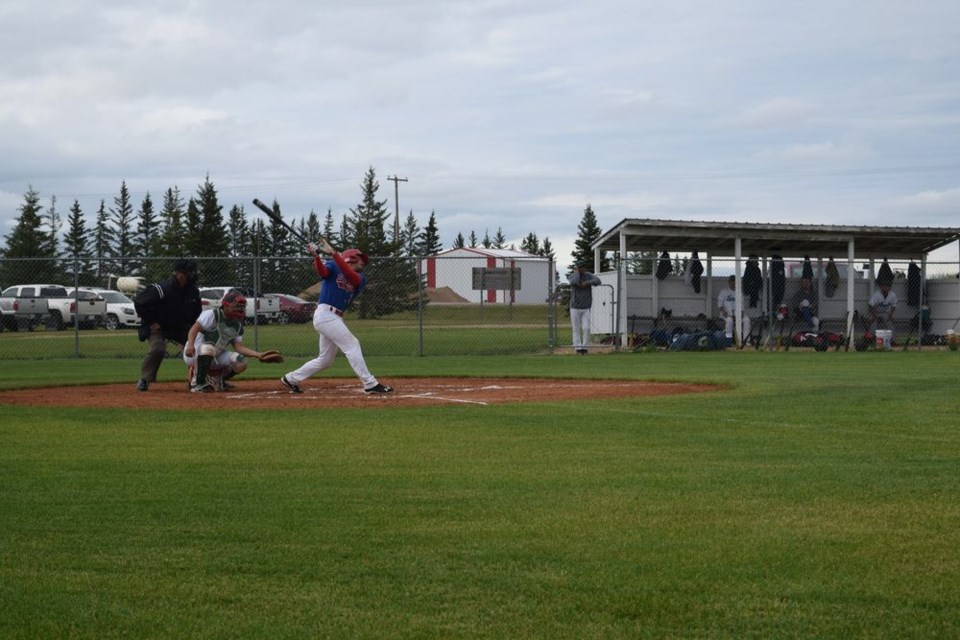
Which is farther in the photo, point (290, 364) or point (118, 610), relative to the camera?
point (290, 364)

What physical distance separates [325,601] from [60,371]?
18.7m

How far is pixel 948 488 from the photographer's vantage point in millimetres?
7922

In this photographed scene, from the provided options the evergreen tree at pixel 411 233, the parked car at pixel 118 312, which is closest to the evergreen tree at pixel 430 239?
the evergreen tree at pixel 411 233

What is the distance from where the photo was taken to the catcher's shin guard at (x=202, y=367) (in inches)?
675

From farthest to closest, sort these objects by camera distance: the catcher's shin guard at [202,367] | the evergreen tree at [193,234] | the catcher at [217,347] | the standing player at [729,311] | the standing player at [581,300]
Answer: the evergreen tree at [193,234], the standing player at [729,311], the standing player at [581,300], the catcher's shin guard at [202,367], the catcher at [217,347]

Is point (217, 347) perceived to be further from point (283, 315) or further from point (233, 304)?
point (283, 315)

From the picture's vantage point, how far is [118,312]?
41875 mm

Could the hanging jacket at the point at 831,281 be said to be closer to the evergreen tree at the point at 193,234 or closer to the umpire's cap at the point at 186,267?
the umpire's cap at the point at 186,267

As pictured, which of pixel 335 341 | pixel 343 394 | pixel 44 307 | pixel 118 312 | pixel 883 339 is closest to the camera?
pixel 335 341

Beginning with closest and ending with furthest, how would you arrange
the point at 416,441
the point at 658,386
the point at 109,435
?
the point at 416,441, the point at 109,435, the point at 658,386

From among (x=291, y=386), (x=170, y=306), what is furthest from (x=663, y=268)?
(x=170, y=306)

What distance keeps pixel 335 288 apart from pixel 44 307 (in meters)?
23.8

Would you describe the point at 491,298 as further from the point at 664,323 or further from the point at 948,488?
the point at 948,488

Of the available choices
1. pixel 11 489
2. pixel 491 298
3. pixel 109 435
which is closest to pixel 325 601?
pixel 11 489
